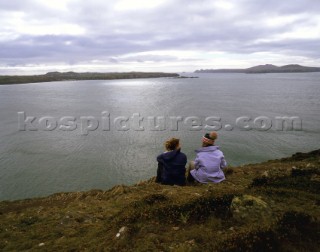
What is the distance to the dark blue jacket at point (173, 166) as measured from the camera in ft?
26.0

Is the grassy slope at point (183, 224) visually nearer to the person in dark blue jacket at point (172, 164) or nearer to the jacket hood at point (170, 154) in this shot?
the person in dark blue jacket at point (172, 164)

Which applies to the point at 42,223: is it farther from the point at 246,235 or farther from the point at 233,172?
the point at 233,172

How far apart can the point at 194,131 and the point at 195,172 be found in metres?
18.4

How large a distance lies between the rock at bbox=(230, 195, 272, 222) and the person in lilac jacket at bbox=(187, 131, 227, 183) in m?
2.29

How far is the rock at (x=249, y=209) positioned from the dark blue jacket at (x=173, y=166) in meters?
2.62

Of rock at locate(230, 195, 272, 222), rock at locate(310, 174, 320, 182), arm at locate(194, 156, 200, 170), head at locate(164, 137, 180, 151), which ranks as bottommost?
rock at locate(310, 174, 320, 182)

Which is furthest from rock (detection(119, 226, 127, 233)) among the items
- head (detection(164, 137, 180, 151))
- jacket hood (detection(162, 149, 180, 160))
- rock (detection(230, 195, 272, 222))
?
head (detection(164, 137, 180, 151))

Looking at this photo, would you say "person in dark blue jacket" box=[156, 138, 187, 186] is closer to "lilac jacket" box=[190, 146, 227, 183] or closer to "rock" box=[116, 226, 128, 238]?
"lilac jacket" box=[190, 146, 227, 183]

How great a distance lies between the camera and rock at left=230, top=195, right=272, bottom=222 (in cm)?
530

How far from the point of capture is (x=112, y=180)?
51.1 ft

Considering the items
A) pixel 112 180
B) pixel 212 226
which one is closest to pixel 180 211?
pixel 212 226

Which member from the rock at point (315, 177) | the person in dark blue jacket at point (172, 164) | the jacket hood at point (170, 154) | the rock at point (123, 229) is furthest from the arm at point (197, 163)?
the rock at point (315, 177)

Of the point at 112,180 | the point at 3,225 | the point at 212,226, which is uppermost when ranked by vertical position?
the point at 212,226

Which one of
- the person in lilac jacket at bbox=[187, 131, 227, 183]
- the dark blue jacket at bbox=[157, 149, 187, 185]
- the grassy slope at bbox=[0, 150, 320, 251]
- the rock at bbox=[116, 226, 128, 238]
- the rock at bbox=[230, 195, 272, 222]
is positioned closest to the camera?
the grassy slope at bbox=[0, 150, 320, 251]
